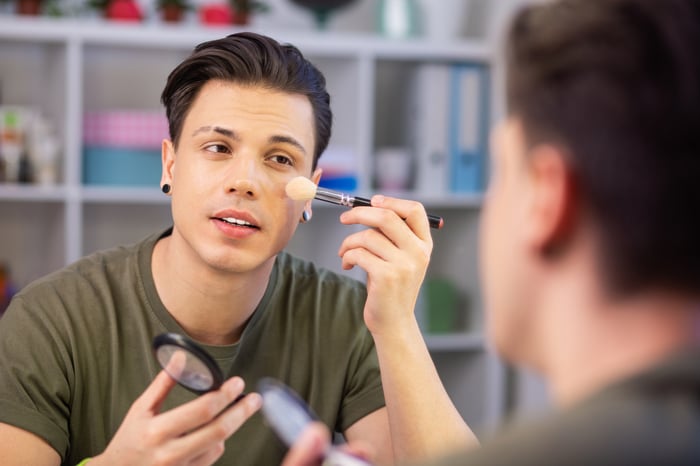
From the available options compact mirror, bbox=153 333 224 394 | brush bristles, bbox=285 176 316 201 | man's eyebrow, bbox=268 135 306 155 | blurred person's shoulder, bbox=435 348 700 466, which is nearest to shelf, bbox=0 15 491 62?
man's eyebrow, bbox=268 135 306 155

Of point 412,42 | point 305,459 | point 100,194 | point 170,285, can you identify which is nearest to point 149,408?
point 305,459

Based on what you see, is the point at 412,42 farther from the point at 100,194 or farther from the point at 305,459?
the point at 305,459

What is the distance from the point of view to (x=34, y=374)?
54.9 inches

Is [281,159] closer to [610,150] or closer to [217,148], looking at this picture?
[217,148]

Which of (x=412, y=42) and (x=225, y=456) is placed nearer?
(x=225, y=456)

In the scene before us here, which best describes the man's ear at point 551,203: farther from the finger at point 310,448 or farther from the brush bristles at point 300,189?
the brush bristles at point 300,189

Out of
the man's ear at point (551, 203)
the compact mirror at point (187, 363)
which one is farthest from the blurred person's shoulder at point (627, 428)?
the compact mirror at point (187, 363)

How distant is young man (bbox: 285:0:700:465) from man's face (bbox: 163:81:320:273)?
0.86 m

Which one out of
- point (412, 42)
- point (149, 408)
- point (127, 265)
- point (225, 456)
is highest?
point (412, 42)

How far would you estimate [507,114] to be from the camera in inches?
27.6

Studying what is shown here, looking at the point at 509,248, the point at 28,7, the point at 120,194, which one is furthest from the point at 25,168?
the point at 509,248

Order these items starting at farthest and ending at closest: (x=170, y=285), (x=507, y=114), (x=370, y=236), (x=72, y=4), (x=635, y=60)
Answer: (x=72, y=4)
(x=170, y=285)
(x=370, y=236)
(x=507, y=114)
(x=635, y=60)

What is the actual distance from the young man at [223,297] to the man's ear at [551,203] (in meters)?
0.77

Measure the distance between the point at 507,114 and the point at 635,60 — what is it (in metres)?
0.13
